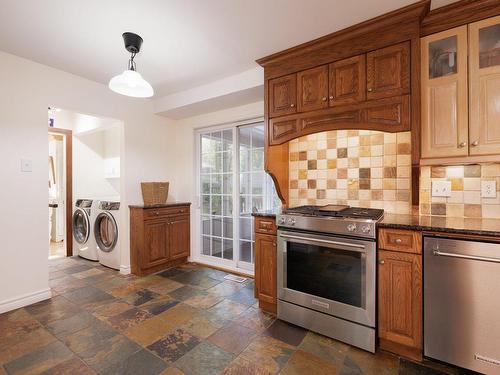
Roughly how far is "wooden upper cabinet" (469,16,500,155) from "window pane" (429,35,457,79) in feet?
0.29

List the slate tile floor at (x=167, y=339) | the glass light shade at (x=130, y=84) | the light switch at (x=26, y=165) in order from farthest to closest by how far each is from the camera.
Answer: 1. the light switch at (x=26, y=165)
2. the glass light shade at (x=130, y=84)
3. the slate tile floor at (x=167, y=339)

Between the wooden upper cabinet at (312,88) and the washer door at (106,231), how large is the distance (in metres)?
2.85

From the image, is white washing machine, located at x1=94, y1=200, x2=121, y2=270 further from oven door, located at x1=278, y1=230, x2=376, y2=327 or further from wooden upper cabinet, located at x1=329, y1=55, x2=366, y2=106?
wooden upper cabinet, located at x1=329, y1=55, x2=366, y2=106

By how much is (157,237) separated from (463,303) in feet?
10.1

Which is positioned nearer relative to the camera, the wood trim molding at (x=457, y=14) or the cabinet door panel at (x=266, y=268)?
the wood trim molding at (x=457, y=14)

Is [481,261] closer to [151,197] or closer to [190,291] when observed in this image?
[190,291]

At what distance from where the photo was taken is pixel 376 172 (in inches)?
88.4

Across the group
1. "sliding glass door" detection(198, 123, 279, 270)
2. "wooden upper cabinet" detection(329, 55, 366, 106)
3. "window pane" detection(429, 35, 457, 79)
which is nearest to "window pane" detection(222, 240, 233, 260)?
"sliding glass door" detection(198, 123, 279, 270)

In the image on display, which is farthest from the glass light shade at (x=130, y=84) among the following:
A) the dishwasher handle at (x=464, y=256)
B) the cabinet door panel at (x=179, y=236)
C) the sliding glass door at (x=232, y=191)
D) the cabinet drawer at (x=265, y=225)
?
the dishwasher handle at (x=464, y=256)

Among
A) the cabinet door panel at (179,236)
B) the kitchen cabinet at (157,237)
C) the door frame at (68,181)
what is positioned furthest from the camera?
the door frame at (68,181)

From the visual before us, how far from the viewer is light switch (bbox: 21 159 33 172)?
7.87 feet

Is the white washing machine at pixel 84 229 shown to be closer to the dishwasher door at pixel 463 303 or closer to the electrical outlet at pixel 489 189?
the dishwasher door at pixel 463 303

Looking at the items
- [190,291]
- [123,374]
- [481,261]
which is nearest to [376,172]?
[481,261]

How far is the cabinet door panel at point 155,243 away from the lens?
3.15 metres
